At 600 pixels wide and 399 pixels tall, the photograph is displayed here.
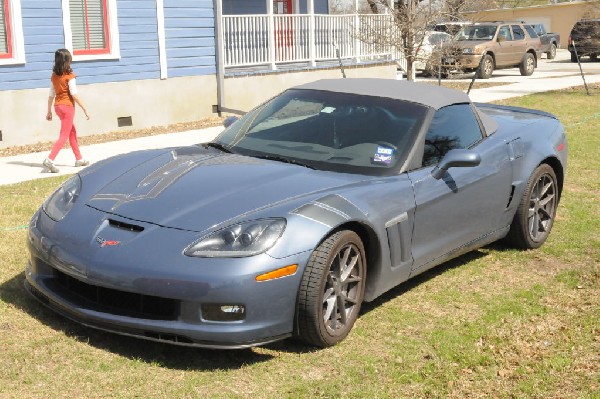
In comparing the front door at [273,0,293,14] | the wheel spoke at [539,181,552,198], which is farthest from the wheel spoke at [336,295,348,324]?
the front door at [273,0,293,14]

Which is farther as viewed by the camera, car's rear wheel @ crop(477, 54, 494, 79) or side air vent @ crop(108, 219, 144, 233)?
car's rear wheel @ crop(477, 54, 494, 79)

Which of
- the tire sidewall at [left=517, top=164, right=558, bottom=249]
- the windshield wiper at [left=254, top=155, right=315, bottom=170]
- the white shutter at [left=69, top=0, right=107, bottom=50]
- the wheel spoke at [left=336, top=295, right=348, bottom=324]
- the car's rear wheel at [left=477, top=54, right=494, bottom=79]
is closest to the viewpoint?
the wheel spoke at [left=336, top=295, right=348, bottom=324]

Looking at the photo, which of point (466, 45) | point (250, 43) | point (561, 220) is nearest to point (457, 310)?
point (561, 220)

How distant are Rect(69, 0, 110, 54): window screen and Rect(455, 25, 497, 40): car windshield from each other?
52.9 feet

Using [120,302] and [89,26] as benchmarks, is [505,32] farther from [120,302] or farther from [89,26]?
[120,302]

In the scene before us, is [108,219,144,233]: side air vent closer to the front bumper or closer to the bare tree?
the front bumper

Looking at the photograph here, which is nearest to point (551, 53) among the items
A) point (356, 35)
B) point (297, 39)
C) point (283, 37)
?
point (356, 35)

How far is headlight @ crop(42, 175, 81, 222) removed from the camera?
5121 mm

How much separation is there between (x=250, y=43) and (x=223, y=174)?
14.0 metres

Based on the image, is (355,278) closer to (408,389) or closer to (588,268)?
(408,389)

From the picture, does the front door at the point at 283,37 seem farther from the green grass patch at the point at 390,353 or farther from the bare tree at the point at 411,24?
the green grass patch at the point at 390,353

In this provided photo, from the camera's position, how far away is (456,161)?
5.68 metres

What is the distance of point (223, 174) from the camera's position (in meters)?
5.24

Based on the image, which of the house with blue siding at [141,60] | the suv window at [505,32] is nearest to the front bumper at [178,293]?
the house with blue siding at [141,60]
